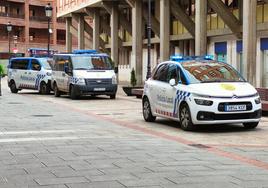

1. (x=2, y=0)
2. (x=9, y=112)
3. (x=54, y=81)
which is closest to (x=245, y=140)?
(x=9, y=112)

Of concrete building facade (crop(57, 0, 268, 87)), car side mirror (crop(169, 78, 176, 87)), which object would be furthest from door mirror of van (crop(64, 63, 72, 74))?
car side mirror (crop(169, 78, 176, 87))

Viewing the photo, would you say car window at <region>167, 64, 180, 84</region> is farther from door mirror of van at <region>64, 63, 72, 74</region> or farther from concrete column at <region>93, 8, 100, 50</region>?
concrete column at <region>93, 8, 100, 50</region>

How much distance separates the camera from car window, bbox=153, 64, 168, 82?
14315mm

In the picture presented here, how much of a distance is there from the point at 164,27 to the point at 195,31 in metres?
4.82

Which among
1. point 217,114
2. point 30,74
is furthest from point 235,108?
point 30,74

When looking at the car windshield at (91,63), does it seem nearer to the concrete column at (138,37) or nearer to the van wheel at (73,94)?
the van wheel at (73,94)

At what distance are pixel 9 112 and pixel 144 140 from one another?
8099mm

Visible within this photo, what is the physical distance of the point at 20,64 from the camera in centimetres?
3216

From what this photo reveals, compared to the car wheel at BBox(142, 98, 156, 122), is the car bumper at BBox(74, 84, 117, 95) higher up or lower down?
higher up

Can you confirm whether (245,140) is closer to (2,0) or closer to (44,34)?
(2,0)

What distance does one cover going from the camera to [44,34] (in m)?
96.8

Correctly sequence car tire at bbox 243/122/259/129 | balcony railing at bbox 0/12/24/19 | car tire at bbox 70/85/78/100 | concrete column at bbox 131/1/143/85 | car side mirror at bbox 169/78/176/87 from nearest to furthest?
car tire at bbox 243/122/259/129 < car side mirror at bbox 169/78/176/87 < car tire at bbox 70/85/78/100 < concrete column at bbox 131/1/143/85 < balcony railing at bbox 0/12/24/19

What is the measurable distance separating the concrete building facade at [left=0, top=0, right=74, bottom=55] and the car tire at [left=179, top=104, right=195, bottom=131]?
75.9m

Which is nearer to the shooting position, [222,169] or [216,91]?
[222,169]
